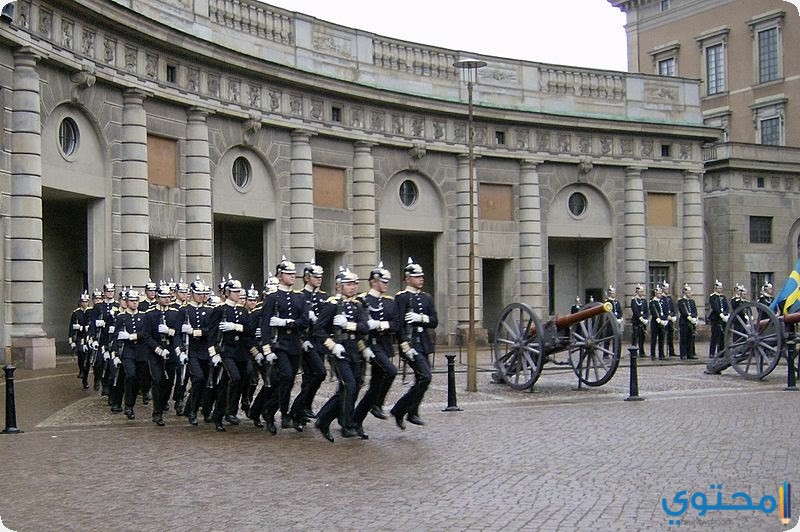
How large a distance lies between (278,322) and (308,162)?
16.6 meters

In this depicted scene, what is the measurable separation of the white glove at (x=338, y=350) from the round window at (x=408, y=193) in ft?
66.2

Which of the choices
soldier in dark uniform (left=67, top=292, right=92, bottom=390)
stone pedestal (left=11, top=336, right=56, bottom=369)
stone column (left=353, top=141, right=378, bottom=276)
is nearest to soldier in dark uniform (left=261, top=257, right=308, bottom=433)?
soldier in dark uniform (left=67, top=292, right=92, bottom=390)

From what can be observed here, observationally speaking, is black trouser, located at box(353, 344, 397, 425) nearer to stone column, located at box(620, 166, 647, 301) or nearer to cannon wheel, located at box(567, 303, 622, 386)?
cannon wheel, located at box(567, 303, 622, 386)

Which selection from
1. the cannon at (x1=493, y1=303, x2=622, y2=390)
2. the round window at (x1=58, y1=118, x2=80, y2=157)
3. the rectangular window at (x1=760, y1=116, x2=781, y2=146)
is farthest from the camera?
the rectangular window at (x1=760, y1=116, x2=781, y2=146)

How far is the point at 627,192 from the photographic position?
121 feet

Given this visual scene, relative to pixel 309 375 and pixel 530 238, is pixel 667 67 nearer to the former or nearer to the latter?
pixel 530 238

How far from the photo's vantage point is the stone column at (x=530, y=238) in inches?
1384

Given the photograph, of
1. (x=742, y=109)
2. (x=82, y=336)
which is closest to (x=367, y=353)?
(x=82, y=336)

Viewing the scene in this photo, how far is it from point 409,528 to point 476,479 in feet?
6.89

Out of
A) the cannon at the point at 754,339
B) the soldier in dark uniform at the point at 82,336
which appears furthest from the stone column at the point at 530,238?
the soldier in dark uniform at the point at 82,336

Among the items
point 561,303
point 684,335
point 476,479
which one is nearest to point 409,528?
point 476,479

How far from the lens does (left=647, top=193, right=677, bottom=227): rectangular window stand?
1476 inches

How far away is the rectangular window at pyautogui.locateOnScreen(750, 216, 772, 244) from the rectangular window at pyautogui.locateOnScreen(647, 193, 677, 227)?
221 inches

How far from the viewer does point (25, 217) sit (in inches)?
834
